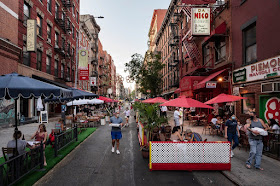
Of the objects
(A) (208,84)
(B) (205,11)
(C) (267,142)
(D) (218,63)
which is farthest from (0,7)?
A: (C) (267,142)

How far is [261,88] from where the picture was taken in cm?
980

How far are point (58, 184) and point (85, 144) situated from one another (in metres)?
4.76

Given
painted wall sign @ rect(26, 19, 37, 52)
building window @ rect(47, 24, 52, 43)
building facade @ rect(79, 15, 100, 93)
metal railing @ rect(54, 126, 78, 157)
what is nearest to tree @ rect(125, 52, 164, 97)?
building facade @ rect(79, 15, 100, 93)

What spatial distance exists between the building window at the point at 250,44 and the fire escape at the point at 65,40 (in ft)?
71.0

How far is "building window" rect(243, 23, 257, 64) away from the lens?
10.9 metres

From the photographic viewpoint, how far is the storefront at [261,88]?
8.92m

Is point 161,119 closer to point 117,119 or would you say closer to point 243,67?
point 117,119

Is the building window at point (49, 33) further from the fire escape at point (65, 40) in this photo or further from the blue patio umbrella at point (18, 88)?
the blue patio umbrella at point (18, 88)

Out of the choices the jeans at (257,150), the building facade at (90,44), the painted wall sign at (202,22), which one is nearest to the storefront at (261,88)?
Answer: the jeans at (257,150)

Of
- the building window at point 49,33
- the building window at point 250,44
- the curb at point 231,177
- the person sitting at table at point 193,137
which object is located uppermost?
the building window at point 49,33

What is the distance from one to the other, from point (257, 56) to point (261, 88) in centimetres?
203

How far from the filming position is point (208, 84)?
43.9 feet

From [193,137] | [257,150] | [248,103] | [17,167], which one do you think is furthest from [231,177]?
[248,103]

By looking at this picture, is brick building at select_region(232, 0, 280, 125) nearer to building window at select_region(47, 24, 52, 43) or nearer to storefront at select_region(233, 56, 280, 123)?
storefront at select_region(233, 56, 280, 123)
